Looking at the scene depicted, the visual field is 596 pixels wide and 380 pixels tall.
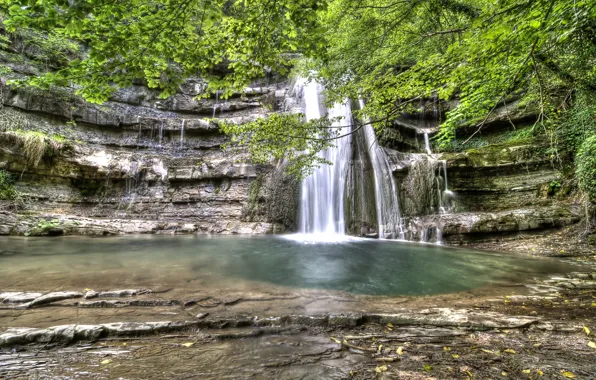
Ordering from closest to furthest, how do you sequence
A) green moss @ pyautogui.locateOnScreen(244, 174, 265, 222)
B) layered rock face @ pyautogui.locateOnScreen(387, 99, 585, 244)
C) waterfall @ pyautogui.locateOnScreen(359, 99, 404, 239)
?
layered rock face @ pyautogui.locateOnScreen(387, 99, 585, 244)
waterfall @ pyautogui.locateOnScreen(359, 99, 404, 239)
green moss @ pyautogui.locateOnScreen(244, 174, 265, 222)

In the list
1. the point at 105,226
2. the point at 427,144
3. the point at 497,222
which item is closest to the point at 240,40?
the point at 497,222

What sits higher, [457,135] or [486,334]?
[457,135]

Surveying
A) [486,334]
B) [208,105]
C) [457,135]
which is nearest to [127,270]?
[486,334]

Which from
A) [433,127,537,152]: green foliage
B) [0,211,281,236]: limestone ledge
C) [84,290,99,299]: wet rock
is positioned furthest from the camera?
[433,127,537,152]: green foliage

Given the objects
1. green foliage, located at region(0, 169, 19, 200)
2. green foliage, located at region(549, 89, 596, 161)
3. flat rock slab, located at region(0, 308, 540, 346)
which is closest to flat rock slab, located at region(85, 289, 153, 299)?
flat rock slab, located at region(0, 308, 540, 346)

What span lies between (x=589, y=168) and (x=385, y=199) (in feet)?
21.9

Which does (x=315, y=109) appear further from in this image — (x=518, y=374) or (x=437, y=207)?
(x=518, y=374)

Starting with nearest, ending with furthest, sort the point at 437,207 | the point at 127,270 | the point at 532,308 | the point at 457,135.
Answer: the point at 532,308 < the point at 127,270 < the point at 437,207 < the point at 457,135

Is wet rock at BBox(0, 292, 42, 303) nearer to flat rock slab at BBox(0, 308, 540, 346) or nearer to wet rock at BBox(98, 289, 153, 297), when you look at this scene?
wet rock at BBox(98, 289, 153, 297)

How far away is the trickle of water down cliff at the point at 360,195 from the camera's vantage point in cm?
1246

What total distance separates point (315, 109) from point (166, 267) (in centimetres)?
1354

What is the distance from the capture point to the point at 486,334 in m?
2.40

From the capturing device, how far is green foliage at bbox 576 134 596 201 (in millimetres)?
8005

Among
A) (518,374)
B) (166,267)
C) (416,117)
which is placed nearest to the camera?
(518,374)
